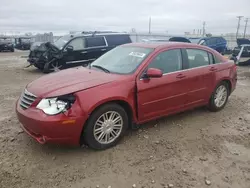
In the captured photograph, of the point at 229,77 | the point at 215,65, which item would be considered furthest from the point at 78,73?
the point at 229,77

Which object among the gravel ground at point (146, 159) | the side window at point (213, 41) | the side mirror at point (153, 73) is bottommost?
the gravel ground at point (146, 159)

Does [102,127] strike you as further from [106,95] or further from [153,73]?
[153,73]

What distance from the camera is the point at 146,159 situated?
3.48 meters

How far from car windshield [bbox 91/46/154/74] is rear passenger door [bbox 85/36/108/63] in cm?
609

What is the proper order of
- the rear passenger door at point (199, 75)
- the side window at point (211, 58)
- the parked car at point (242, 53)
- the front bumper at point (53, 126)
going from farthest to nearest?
1. the parked car at point (242, 53)
2. the side window at point (211, 58)
3. the rear passenger door at point (199, 75)
4. the front bumper at point (53, 126)

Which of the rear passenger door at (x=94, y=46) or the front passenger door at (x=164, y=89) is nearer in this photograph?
the front passenger door at (x=164, y=89)

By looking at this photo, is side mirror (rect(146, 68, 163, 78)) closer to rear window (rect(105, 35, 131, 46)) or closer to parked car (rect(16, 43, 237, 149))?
parked car (rect(16, 43, 237, 149))

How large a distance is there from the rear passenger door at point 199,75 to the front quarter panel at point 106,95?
1.35 metres

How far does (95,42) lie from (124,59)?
22.3 ft

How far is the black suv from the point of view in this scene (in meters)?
10.4

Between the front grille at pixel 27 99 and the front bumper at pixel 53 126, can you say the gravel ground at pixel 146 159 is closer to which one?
the front bumper at pixel 53 126

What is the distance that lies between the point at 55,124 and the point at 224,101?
3944 mm

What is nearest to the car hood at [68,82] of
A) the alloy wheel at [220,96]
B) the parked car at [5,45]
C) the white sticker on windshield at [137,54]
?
the white sticker on windshield at [137,54]

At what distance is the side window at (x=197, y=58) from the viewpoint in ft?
15.5
